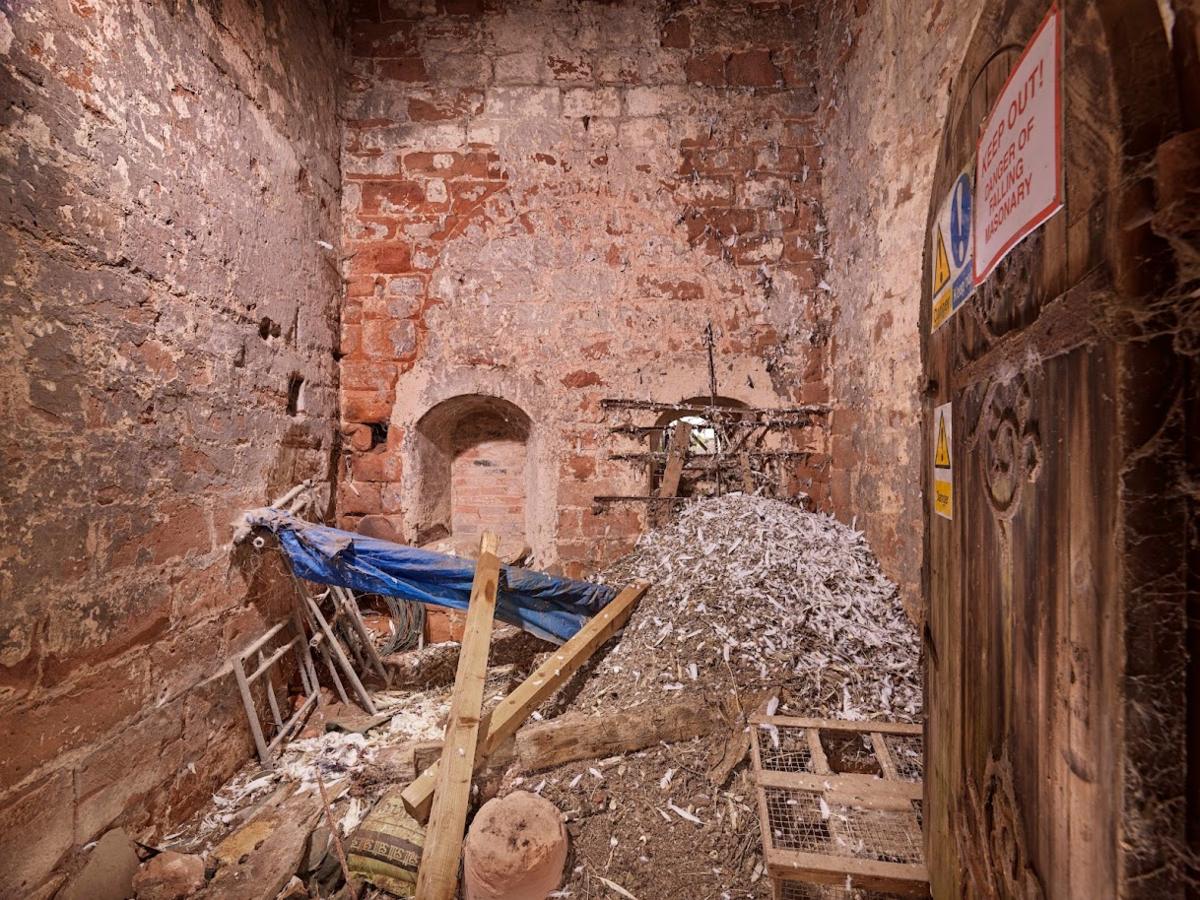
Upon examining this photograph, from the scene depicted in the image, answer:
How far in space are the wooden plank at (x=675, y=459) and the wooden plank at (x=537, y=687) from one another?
105 centimetres

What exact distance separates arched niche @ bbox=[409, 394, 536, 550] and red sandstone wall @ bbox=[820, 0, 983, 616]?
8.67 ft

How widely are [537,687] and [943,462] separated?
2106 millimetres

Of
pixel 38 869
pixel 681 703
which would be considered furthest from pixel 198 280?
pixel 681 703

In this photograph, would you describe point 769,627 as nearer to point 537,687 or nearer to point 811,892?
point 811,892

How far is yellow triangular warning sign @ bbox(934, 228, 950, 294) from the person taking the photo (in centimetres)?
118

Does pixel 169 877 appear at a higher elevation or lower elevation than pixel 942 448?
lower

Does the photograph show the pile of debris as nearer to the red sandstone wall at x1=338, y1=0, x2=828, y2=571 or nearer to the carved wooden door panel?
the red sandstone wall at x1=338, y1=0, x2=828, y2=571

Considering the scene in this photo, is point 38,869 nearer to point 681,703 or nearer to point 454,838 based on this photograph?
point 454,838

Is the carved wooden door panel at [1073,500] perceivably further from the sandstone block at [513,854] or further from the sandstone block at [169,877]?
the sandstone block at [169,877]

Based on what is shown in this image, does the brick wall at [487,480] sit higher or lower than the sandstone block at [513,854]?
higher

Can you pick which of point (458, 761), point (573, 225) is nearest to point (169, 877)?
point (458, 761)

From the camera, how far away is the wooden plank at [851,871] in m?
1.46

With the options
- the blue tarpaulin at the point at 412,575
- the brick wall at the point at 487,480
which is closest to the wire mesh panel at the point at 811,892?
the blue tarpaulin at the point at 412,575

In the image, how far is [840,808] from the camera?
180cm
